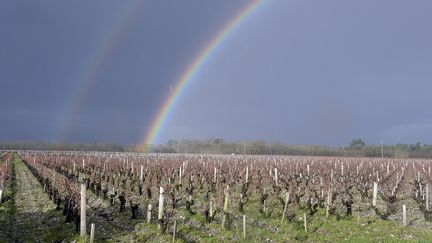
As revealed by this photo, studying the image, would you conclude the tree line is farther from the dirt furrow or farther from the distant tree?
the dirt furrow

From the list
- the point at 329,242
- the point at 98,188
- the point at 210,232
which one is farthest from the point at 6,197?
the point at 329,242

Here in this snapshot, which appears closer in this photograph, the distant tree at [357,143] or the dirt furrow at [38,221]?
the dirt furrow at [38,221]

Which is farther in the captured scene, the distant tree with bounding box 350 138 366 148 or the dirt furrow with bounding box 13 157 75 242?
the distant tree with bounding box 350 138 366 148

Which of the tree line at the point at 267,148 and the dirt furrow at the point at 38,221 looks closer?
the dirt furrow at the point at 38,221

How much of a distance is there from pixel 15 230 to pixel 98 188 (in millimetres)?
8123

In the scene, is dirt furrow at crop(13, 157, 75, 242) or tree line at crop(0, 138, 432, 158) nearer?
dirt furrow at crop(13, 157, 75, 242)

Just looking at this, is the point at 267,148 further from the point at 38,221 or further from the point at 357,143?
the point at 38,221

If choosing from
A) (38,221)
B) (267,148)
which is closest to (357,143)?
(267,148)

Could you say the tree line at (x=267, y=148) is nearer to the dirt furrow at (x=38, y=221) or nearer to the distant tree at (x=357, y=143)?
the distant tree at (x=357, y=143)

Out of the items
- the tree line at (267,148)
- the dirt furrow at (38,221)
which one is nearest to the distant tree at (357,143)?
the tree line at (267,148)

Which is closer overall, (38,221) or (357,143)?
(38,221)

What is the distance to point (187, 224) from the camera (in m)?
13.8

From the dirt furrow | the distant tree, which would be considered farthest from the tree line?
the dirt furrow

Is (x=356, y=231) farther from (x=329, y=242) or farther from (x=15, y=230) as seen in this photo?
(x=15, y=230)
